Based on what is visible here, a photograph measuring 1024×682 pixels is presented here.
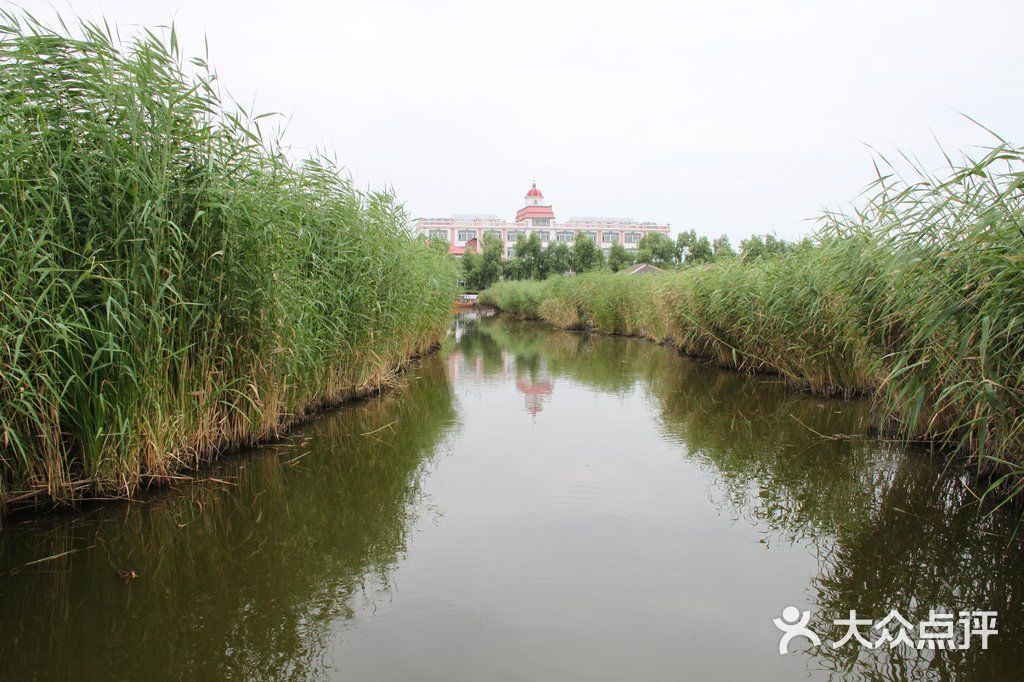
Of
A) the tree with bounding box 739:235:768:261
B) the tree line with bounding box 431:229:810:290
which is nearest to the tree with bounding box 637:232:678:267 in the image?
the tree line with bounding box 431:229:810:290

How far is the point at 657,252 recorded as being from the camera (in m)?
47.7

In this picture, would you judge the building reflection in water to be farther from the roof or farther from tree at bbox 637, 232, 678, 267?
the roof

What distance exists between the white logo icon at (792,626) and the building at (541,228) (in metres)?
70.4

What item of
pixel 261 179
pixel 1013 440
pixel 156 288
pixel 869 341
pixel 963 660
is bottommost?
pixel 963 660

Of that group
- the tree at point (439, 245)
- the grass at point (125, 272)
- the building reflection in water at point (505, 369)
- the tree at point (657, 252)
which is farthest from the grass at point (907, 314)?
the tree at point (657, 252)

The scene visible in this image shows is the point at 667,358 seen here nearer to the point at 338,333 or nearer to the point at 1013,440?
the point at 338,333

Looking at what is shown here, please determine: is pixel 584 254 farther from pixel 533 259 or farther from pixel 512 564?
pixel 512 564

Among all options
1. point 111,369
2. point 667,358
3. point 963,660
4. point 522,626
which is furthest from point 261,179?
point 667,358

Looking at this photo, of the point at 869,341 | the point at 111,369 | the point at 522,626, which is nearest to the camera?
the point at 522,626

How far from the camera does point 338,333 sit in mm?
6121

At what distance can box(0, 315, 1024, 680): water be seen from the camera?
247cm

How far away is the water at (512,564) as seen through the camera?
2.47 metres

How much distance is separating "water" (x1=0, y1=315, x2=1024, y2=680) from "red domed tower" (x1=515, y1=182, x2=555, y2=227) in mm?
75736

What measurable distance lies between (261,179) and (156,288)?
1.47m
